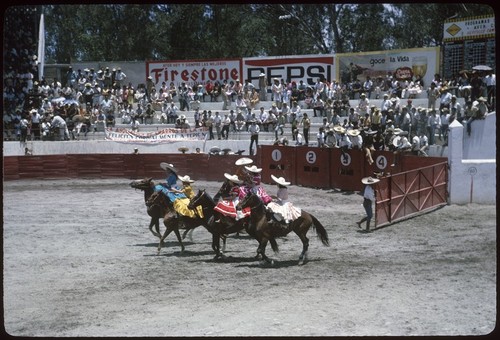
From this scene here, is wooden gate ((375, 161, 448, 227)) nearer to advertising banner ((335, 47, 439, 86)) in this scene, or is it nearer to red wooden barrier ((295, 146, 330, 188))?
red wooden barrier ((295, 146, 330, 188))

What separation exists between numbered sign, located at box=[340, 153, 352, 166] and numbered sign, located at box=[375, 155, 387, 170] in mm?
1268

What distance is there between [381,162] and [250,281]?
11533mm

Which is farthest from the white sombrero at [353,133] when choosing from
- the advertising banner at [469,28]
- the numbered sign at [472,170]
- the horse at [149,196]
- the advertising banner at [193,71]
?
the advertising banner at [193,71]

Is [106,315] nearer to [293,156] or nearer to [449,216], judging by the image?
[449,216]

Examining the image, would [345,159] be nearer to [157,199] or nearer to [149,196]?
[149,196]

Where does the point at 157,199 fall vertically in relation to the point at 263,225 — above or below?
above

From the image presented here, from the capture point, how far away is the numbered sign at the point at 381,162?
21938 millimetres

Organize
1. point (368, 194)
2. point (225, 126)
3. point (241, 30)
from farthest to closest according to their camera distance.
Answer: point (241, 30) → point (225, 126) → point (368, 194)

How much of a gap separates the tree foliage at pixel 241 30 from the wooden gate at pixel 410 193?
24.2 m

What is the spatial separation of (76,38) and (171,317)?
137 feet

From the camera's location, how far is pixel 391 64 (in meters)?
30.1

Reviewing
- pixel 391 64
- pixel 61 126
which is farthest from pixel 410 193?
pixel 61 126

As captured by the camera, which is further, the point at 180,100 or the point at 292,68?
the point at 292,68

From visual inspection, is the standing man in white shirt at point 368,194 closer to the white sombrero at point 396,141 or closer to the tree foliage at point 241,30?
the white sombrero at point 396,141
